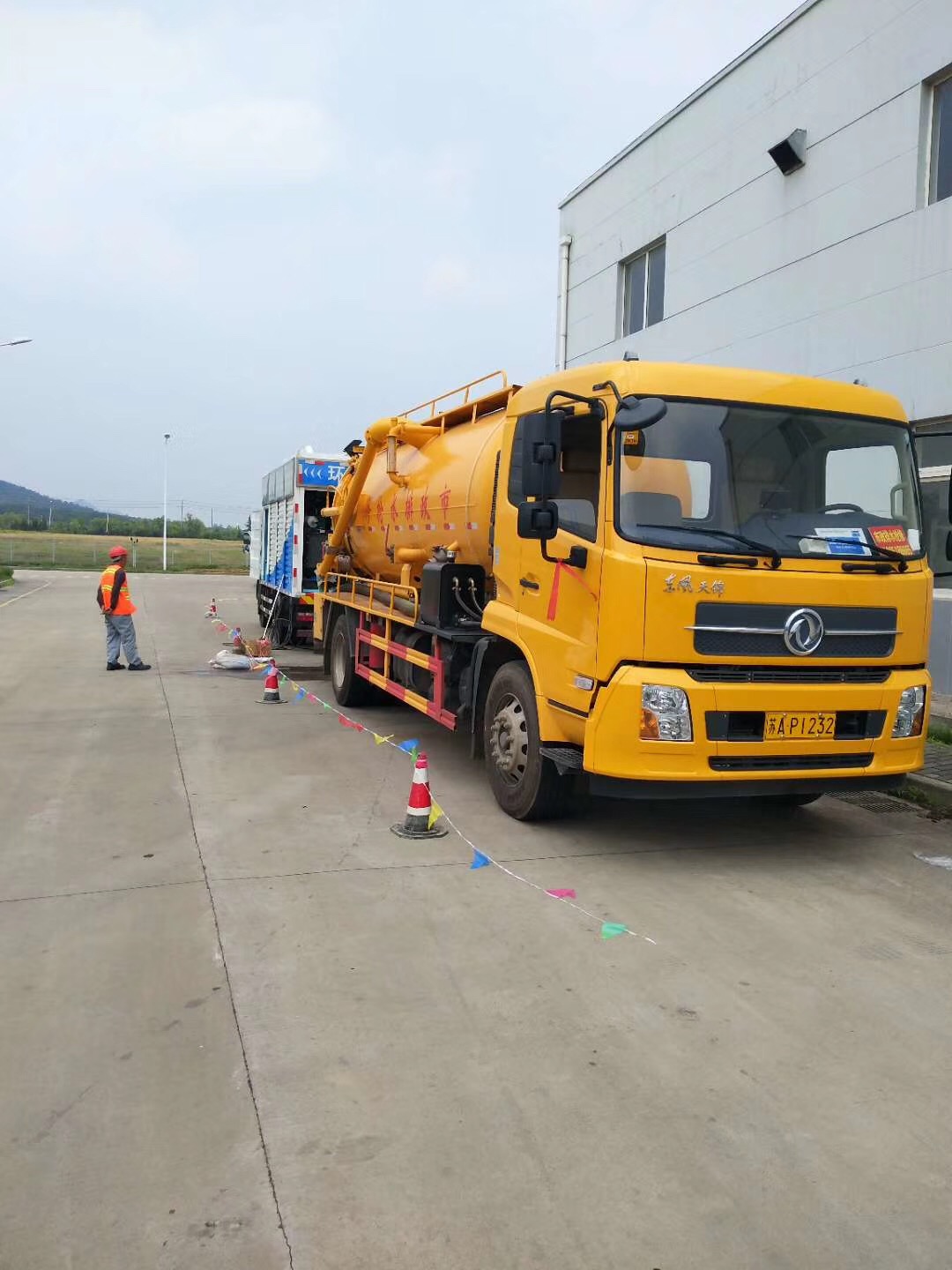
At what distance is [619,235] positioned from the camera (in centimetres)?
1520

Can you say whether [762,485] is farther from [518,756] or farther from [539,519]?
[518,756]

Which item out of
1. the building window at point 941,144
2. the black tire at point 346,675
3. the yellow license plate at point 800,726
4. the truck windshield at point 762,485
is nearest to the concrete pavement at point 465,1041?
the yellow license plate at point 800,726

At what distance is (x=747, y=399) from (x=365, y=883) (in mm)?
3446

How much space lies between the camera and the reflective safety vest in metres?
12.9

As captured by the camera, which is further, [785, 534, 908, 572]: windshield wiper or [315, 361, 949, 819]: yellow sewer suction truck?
[785, 534, 908, 572]: windshield wiper

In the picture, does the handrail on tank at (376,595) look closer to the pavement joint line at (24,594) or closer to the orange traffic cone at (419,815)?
the orange traffic cone at (419,815)

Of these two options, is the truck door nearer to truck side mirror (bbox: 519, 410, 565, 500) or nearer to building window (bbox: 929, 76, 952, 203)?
truck side mirror (bbox: 519, 410, 565, 500)

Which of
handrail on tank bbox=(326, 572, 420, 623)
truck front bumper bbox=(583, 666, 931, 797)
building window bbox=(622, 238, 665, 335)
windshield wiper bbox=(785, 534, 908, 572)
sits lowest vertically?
truck front bumper bbox=(583, 666, 931, 797)

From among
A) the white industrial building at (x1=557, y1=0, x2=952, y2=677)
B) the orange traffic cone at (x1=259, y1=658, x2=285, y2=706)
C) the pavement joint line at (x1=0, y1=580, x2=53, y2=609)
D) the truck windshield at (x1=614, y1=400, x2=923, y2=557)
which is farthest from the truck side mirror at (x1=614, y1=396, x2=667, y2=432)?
the pavement joint line at (x1=0, y1=580, x2=53, y2=609)

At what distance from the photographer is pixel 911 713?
581cm

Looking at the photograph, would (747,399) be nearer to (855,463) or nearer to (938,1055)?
(855,463)

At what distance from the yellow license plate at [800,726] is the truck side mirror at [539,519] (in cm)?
160

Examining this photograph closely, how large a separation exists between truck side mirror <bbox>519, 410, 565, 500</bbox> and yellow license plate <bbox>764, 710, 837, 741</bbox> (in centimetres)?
175

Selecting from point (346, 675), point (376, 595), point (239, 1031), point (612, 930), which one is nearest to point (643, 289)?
point (376, 595)
